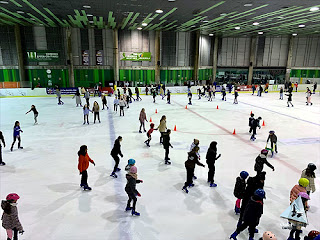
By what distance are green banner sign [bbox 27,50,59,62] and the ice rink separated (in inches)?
682

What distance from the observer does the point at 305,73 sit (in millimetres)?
39406

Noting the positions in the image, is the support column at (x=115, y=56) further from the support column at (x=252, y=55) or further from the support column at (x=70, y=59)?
the support column at (x=252, y=55)

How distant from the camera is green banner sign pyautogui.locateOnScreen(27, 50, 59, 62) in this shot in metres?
29.2

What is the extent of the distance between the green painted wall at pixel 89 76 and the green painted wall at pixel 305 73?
29386 mm

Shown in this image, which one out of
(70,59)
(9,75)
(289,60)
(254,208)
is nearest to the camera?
(254,208)

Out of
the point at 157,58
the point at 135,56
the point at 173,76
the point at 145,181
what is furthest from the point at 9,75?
the point at 145,181

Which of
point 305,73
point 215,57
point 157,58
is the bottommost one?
point 305,73

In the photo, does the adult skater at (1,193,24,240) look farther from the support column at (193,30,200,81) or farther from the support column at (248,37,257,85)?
the support column at (248,37,257,85)

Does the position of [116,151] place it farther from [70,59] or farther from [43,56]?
[43,56]

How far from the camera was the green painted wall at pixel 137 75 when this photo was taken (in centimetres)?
3206

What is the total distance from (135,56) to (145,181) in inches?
1051

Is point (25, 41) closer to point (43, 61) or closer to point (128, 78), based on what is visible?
point (43, 61)

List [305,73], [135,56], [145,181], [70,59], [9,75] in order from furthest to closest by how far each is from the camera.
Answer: [305,73], [135,56], [70,59], [9,75], [145,181]

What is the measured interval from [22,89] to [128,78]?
12585 mm
